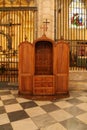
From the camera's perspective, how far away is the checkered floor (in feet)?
12.5

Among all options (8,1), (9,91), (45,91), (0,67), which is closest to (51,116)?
(45,91)

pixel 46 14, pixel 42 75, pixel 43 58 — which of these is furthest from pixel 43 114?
pixel 46 14

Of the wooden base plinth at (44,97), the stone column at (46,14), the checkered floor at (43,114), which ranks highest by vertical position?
the stone column at (46,14)

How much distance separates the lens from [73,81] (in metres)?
7.38

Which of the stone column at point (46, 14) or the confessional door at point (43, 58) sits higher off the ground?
the stone column at point (46, 14)

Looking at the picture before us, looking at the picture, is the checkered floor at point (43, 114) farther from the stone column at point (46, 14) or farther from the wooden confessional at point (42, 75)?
the stone column at point (46, 14)

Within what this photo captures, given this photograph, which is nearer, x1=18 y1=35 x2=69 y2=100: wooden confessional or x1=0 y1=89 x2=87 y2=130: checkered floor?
x1=0 y1=89 x2=87 y2=130: checkered floor

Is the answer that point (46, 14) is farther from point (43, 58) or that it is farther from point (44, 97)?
point (44, 97)

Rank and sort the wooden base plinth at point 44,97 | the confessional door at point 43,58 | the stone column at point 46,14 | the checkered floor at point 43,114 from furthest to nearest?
the stone column at point 46,14, the confessional door at point 43,58, the wooden base plinth at point 44,97, the checkered floor at point 43,114

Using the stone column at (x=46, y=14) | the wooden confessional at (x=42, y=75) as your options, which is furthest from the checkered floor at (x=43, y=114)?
the stone column at (x=46, y=14)

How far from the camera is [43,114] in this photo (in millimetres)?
4488

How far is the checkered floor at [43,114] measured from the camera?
150 inches

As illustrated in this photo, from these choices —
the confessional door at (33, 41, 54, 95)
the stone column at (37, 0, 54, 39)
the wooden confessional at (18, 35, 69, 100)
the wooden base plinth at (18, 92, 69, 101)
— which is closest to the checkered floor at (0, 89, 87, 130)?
the wooden base plinth at (18, 92, 69, 101)

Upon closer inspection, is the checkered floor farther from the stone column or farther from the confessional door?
the stone column
